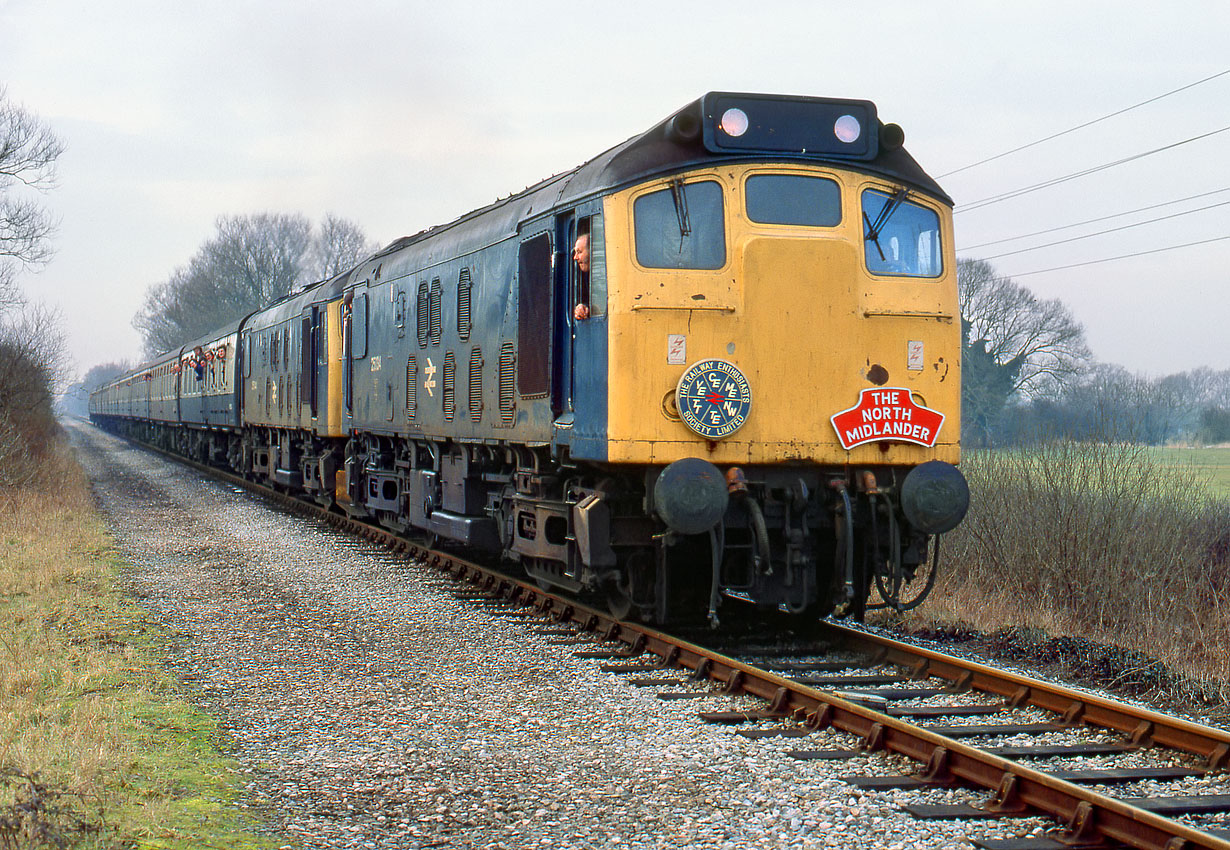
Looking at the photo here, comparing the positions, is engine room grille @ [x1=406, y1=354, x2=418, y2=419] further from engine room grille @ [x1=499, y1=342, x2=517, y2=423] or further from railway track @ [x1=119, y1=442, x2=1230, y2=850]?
railway track @ [x1=119, y1=442, x2=1230, y2=850]

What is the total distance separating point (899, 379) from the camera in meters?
7.47

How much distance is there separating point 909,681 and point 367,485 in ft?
31.1

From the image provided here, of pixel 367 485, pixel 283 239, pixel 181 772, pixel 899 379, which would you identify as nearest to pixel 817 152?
pixel 899 379

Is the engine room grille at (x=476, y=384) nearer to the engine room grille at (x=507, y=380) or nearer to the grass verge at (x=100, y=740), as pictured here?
the engine room grille at (x=507, y=380)

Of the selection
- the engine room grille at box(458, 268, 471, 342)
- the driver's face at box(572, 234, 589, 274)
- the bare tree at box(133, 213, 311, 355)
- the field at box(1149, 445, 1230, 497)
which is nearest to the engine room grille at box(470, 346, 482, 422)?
the engine room grille at box(458, 268, 471, 342)

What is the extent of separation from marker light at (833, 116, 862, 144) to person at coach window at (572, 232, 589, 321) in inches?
71.0

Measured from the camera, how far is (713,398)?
7.08 m

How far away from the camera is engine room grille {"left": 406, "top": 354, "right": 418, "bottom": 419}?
12.2 m

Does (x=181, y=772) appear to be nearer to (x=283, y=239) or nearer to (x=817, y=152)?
(x=817, y=152)

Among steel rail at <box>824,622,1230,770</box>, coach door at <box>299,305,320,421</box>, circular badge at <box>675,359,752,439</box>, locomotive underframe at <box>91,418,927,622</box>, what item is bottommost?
steel rail at <box>824,622,1230,770</box>

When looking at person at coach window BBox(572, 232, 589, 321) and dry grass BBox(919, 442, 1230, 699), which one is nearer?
person at coach window BBox(572, 232, 589, 321)

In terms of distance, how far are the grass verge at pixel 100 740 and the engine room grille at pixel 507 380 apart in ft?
10.3

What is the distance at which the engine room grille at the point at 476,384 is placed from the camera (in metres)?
10.0

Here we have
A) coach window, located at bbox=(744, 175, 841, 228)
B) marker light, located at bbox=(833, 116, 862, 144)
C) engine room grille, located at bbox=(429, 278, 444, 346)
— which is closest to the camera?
coach window, located at bbox=(744, 175, 841, 228)
